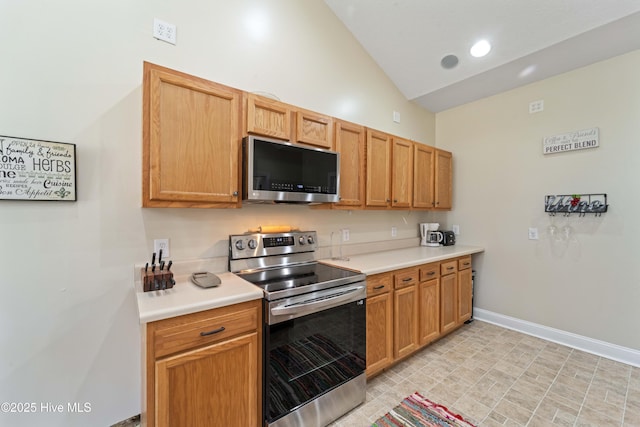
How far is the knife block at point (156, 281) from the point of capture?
146cm

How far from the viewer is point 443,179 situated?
3479 mm

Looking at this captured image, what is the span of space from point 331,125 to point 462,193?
2.27 metres

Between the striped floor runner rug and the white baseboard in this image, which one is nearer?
the striped floor runner rug

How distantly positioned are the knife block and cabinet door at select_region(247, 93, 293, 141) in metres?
1.03

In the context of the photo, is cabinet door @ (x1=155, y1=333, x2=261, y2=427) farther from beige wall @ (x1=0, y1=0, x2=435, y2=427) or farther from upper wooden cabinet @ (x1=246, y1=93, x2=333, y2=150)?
upper wooden cabinet @ (x1=246, y1=93, x2=333, y2=150)

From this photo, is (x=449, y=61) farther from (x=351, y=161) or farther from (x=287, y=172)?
(x=287, y=172)

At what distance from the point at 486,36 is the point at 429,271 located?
2268 mm

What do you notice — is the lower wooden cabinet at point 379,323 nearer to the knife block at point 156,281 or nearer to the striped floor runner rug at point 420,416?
the striped floor runner rug at point 420,416

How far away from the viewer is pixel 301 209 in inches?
96.5

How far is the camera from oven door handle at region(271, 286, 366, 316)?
1.53 m

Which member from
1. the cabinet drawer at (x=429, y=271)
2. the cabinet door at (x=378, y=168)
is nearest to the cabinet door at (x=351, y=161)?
the cabinet door at (x=378, y=168)

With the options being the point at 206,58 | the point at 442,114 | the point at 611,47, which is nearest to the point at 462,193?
the point at 442,114

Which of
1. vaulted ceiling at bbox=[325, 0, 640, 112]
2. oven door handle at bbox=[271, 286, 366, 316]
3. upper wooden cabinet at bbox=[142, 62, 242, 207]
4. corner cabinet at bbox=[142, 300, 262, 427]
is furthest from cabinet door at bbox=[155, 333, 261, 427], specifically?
vaulted ceiling at bbox=[325, 0, 640, 112]

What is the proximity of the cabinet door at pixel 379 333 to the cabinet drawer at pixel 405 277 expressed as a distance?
128 millimetres
